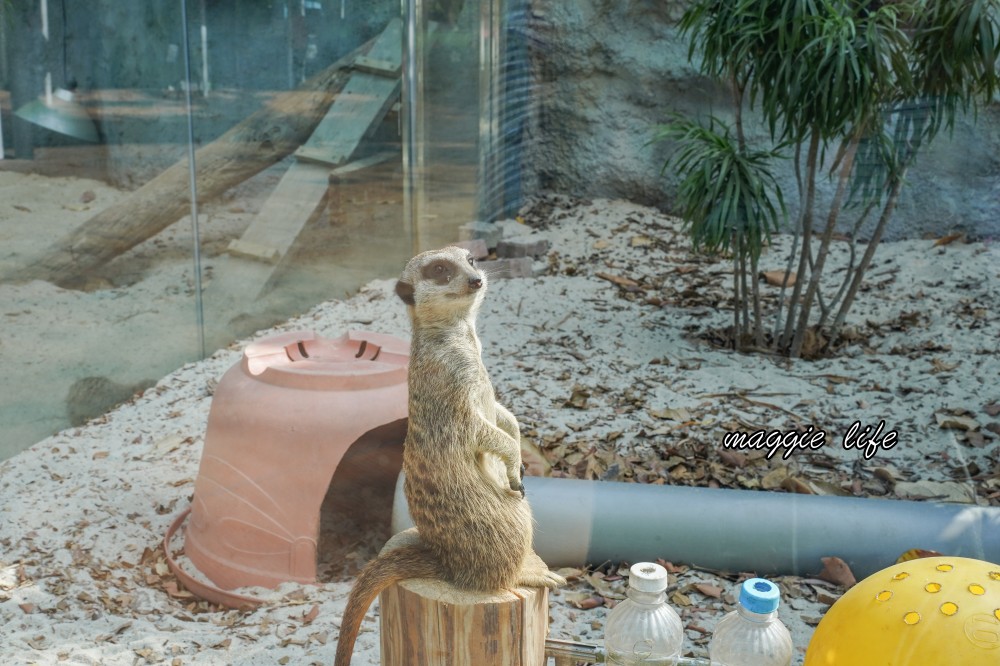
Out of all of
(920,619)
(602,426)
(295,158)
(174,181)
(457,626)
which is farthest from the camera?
(295,158)

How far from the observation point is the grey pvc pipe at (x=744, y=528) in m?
2.54

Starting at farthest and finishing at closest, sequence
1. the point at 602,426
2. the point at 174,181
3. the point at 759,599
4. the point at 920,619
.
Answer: the point at 174,181 → the point at 602,426 → the point at 759,599 → the point at 920,619

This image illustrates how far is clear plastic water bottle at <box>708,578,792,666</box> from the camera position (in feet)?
5.07

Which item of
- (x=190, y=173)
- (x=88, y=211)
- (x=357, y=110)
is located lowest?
(x=88, y=211)

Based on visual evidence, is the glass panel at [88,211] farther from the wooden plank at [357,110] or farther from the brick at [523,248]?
the brick at [523,248]

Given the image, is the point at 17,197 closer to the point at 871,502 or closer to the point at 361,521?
the point at 361,521

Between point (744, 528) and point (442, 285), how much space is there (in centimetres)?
139

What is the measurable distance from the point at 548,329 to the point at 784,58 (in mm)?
1304

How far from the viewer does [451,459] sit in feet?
5.59

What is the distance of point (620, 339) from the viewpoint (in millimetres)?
3318

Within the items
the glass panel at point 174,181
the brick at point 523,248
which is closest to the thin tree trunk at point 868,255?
the brick at point 523,248

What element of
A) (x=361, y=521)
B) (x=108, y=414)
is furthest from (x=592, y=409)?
(x=108, y=414)

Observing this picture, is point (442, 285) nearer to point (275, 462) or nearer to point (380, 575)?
point (380, 575)

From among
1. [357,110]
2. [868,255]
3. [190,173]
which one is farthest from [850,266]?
[190,173]
